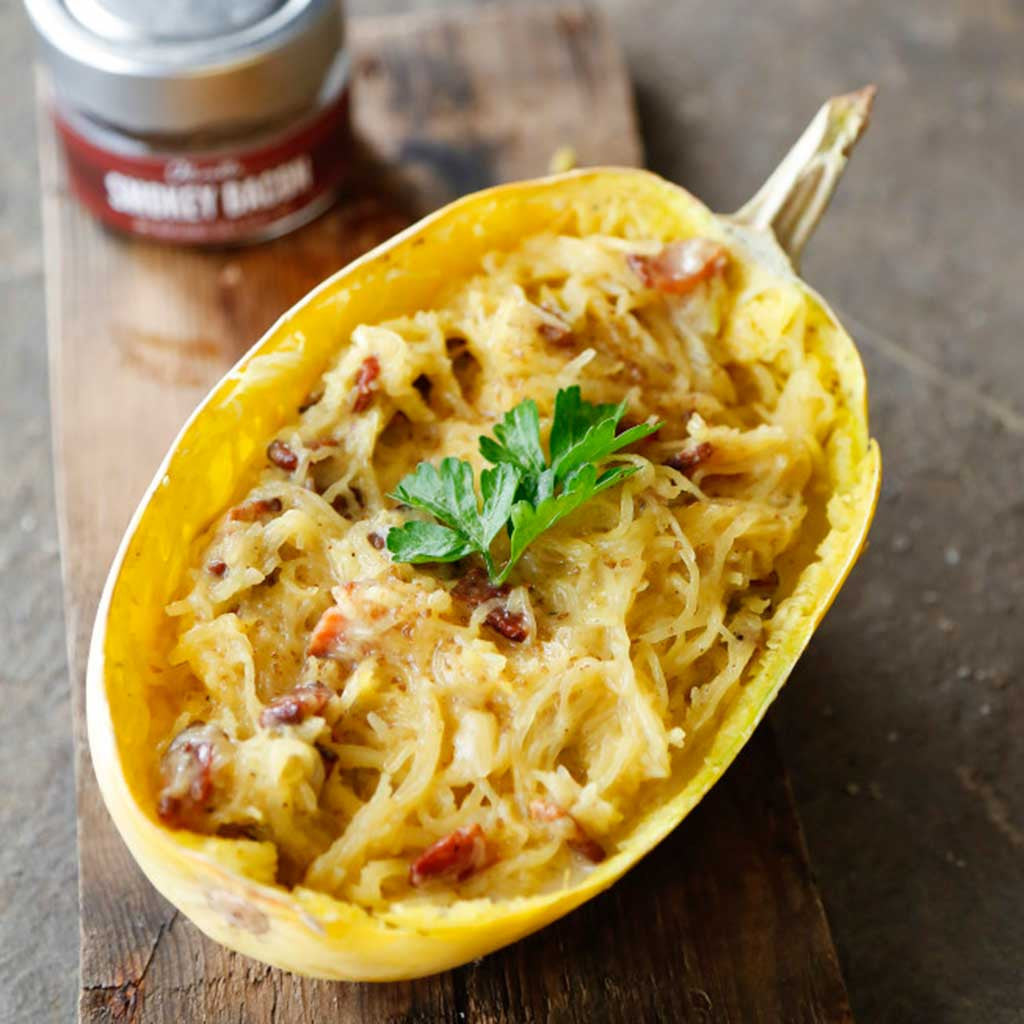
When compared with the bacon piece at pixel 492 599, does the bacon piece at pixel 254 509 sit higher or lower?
higher

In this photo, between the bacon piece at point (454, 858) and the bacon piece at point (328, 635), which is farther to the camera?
the bacon piece at point (328, 635)

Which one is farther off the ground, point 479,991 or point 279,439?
point 279,439

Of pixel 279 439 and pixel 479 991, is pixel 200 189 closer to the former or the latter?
pixel 279 439

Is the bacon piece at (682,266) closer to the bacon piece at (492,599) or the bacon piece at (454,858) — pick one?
the bacon piece at (492,599)

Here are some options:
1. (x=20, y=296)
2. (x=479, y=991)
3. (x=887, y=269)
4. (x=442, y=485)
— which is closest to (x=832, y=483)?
(x=442, y=485)

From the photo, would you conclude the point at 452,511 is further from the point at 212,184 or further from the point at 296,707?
the point at 212,184

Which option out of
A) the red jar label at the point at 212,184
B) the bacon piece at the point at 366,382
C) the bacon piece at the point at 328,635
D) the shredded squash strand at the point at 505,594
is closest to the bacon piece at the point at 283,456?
the shredded squash strand at the point at 505,594
